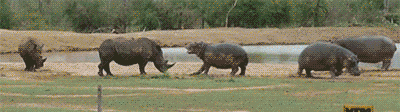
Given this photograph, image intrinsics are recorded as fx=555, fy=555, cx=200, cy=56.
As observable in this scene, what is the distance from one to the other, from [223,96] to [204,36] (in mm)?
35284

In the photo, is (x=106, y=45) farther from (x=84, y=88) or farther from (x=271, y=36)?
(x=271, y=36)

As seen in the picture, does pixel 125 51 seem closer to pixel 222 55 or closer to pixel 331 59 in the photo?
pixel 222 55

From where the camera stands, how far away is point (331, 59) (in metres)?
19.2

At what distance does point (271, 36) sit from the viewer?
51562mm

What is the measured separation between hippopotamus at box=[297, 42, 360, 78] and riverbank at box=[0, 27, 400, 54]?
25.4 meters

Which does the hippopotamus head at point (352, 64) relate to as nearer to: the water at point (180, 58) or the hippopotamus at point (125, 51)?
the hippopotamus at point (125, 51)

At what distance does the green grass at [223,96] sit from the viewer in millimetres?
12594

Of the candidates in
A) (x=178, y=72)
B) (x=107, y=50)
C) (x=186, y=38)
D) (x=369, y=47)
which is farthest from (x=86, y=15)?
(x=369, y=47)

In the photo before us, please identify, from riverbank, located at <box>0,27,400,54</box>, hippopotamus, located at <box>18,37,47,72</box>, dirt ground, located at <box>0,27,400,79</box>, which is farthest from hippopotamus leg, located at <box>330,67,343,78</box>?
riverbank, located at <box>0,27,400,54</box>

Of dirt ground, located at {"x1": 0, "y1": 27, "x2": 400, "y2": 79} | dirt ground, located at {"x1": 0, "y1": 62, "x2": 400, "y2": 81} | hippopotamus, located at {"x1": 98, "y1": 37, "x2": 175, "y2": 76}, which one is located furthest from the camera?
dirt ground, located at {"x1": 0, "y1": 27, "x2": 400, "y2": 79}

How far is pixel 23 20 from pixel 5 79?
41.8 m

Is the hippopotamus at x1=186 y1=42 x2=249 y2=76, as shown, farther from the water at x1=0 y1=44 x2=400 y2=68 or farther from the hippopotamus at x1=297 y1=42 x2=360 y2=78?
the water at x1=0 y1=44 x2=400 y2=68

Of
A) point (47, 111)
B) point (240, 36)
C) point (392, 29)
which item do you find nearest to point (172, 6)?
point (240, 36)

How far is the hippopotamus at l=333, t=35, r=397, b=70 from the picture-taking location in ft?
75.2
